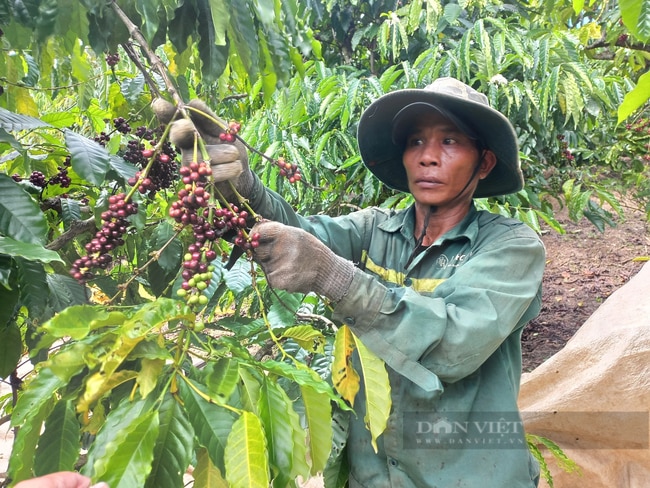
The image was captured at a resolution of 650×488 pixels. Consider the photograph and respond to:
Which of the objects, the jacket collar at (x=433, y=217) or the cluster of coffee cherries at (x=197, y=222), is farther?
the jacket collar at (x=433, y=217)

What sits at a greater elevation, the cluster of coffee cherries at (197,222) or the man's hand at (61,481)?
the cluster of coffee cherries at (197,222)

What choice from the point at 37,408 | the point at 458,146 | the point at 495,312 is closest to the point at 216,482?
the point at 37,408

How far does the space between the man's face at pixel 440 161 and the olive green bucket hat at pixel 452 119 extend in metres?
0.03

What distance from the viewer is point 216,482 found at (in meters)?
0.70

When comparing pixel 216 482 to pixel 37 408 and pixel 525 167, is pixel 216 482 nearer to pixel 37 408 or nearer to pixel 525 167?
pixel 37 408

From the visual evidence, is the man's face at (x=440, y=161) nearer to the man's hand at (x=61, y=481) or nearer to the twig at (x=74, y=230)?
the twig at (x=74, y=230)

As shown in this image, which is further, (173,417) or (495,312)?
(495,312)

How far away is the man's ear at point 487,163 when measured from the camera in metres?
1.34

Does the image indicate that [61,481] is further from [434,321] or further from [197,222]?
[434,321]

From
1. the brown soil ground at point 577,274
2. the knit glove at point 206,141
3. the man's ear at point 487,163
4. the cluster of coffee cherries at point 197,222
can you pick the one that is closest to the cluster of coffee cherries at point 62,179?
the knit glove at point 206,141

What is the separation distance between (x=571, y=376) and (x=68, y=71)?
2.45 m

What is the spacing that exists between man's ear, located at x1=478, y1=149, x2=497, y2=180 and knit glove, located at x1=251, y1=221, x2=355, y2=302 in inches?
23.8

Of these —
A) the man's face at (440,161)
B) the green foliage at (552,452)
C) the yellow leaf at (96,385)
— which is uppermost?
the yellow leaf at (96,385)

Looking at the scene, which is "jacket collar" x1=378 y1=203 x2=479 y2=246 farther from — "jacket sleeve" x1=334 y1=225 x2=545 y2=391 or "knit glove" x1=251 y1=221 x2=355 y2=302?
"knit glove" x1=251 y1=221 x2=355 y2=302
